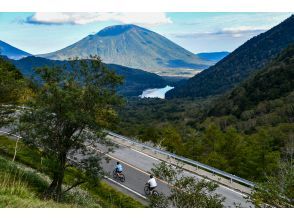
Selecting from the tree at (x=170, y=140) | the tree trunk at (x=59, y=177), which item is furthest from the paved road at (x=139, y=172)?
the tree at (x=170, y=140)

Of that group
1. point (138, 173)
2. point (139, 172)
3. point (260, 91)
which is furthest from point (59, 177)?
point (260, 91)

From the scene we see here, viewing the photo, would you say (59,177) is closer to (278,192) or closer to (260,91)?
(278,192)

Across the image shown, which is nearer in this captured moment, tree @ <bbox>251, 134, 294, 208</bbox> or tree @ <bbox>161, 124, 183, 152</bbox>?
tree @ <bbox>251, 134, 294, 208</bbox>

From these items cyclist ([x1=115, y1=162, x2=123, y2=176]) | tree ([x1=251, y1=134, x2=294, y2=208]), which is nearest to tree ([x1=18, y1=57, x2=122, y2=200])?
tree ([x1=251, y1=134, x2=294, y2=208])

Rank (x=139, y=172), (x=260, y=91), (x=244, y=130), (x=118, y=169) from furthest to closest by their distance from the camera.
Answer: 1. (x=260, y=91)
2. (x=244, y=130)
3. (x=139, y=172)
4. (x=118, y=169)

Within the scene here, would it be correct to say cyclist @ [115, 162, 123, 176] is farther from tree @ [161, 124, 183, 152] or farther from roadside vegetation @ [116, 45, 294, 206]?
tree @ [161, 124, 183, 152]
